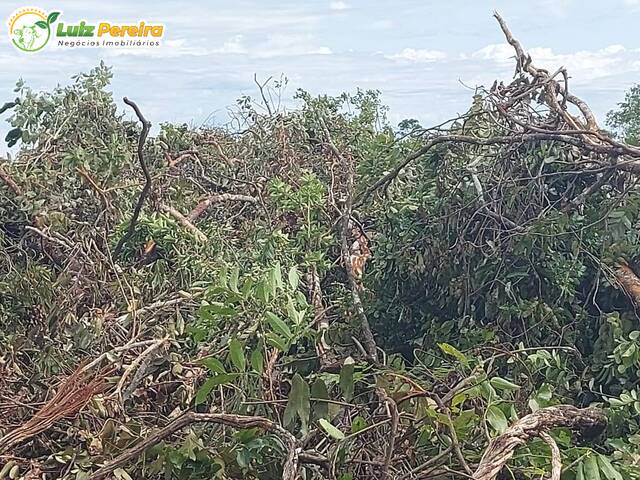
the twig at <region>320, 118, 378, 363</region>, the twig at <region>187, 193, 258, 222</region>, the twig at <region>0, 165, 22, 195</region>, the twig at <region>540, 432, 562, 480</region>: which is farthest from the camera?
the twig at <region>187, 193, 258, 222</region>

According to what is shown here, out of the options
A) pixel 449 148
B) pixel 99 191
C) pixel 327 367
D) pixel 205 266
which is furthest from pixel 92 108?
pixel 327 367

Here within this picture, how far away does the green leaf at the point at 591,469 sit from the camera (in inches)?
64.2

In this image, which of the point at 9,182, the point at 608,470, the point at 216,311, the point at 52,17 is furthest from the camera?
the point at 52,17

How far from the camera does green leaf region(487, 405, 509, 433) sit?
1.72m

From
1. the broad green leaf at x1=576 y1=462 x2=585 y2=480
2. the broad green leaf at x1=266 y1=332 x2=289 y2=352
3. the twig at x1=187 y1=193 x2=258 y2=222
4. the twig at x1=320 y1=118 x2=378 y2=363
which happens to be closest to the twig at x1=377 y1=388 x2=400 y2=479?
the broad green leaf at x1=266 y1=332 x2=289 y2=352

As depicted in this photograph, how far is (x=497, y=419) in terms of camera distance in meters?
1.73

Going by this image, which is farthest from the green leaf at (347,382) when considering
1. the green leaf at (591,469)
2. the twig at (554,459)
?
the green leaf at (591,469)

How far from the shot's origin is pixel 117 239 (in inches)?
143

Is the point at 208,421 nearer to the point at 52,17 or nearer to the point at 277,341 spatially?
the point at 277,341

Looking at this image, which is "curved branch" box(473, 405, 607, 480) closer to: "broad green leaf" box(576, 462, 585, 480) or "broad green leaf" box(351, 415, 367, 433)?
"broad green leaf" box(576, 462, 585, 480)

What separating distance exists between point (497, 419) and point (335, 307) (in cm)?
144

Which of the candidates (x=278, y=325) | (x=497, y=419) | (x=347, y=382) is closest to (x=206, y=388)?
(x=278, y=325)

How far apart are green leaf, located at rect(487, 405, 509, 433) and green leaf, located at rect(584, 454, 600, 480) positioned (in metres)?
0.18

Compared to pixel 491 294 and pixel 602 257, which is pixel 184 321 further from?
pixel 602 257
